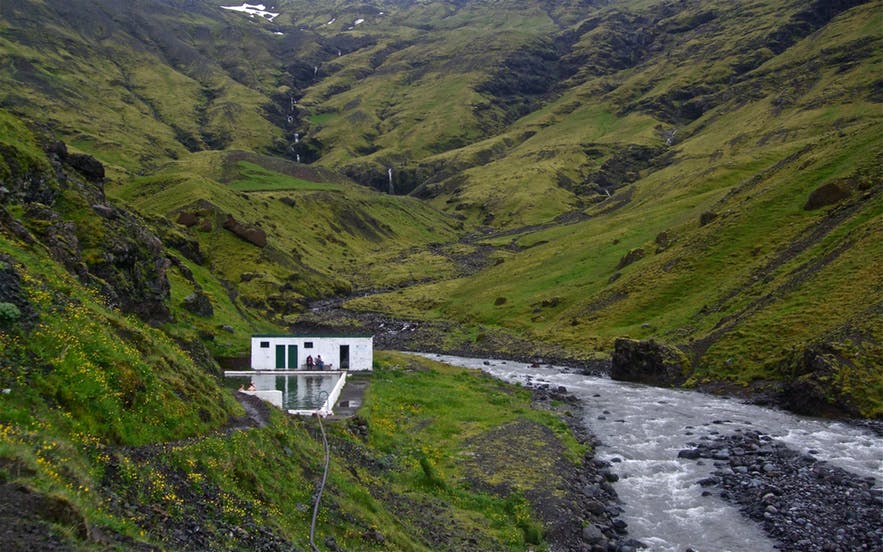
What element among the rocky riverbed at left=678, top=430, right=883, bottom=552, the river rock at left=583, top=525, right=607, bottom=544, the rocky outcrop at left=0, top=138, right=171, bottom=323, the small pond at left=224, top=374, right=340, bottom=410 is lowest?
the river rock at left=583, top=525, right=607, bottom=544

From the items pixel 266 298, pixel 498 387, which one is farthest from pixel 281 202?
pixel 498 387

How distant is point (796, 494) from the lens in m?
32.2

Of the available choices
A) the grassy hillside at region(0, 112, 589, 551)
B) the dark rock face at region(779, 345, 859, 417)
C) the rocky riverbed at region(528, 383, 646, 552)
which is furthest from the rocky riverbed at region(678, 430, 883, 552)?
the dark rock face at region(779, 345, 859, 417)

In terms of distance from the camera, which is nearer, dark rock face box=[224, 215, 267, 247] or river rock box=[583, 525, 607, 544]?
river rock box=[583, 525, 607, 544]

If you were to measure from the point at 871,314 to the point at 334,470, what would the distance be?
51.1 metres

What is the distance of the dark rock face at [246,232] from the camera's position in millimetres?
125956

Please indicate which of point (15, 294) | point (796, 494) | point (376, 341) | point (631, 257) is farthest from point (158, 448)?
point (631, 257)

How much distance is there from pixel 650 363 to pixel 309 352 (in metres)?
35.4

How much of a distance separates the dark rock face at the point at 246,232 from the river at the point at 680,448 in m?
79.1

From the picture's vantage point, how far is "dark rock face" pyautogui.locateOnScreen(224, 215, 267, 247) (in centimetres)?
12596

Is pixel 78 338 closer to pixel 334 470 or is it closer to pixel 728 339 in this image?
pixel 334 470

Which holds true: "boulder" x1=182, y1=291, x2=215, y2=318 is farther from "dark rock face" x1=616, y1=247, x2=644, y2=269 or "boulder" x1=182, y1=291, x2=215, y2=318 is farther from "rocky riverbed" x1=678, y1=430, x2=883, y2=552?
"dark rock face" x1=616, y1=247, x2=644, y2=269

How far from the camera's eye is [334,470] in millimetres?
26156

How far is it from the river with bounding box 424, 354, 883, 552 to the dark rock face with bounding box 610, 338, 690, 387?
6.23 feet
